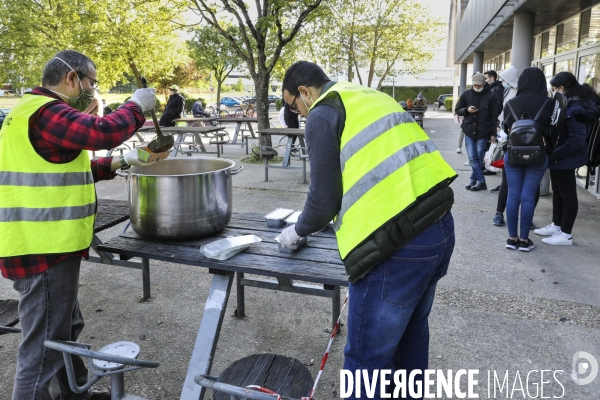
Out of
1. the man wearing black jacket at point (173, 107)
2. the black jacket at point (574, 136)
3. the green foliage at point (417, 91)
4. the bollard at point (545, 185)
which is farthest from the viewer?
the green foliage at point (417, 91)

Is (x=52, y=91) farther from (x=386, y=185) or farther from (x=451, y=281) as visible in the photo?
(x=451, y=281)

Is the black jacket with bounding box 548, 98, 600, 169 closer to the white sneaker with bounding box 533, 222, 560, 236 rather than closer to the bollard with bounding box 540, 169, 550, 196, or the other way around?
the white sneaker with bounding box 533, 222, 560, 236

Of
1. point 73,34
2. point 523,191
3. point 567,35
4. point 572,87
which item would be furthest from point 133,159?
point 73,34

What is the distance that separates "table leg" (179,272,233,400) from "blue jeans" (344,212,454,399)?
0.65 meters

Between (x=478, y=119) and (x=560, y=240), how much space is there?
9.31 feet

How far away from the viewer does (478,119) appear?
7.25m

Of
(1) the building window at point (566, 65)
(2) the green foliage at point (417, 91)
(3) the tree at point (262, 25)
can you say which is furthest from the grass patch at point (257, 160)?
(2) the green foliage at point (417, 91)

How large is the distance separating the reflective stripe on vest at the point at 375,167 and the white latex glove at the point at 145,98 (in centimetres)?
82

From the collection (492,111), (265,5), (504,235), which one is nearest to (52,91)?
(504,235)

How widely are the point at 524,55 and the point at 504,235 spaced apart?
431cm

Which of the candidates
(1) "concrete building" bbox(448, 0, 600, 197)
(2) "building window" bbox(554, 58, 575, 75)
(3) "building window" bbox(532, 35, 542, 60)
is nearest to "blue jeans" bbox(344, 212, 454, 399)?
(1) "concrete building" bbox(448, 0, 600, 197)

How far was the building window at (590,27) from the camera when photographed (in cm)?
712

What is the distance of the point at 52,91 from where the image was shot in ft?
6.83

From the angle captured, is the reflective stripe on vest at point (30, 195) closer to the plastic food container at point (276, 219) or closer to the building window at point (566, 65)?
the plastic food container at point (276, 219)
